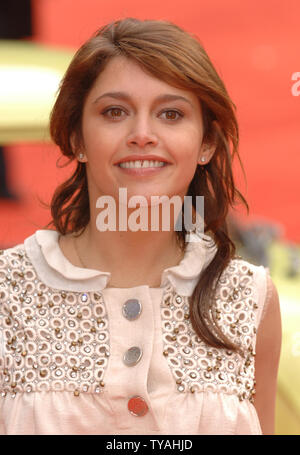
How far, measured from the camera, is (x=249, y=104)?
16.0ft

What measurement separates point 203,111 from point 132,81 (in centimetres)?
14

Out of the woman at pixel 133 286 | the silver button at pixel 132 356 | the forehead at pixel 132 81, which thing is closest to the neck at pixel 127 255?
the woman at pixel 133 286

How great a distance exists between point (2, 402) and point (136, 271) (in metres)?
0.30

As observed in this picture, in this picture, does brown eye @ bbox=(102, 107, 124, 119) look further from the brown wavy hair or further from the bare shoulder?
the bare shoulder

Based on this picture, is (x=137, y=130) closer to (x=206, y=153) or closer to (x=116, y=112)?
(x=116, y=112)

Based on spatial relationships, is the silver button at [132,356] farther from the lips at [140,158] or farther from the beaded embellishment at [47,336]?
the lips at [140,158]

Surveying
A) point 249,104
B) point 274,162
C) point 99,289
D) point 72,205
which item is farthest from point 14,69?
point 249,104

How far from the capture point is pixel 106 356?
1.24m

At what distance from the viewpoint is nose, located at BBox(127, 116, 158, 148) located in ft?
3.88

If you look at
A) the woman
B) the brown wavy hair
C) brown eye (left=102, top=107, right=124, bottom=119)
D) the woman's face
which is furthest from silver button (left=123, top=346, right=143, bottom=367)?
brown eye (left=102, top=107, right=124, bottom=119)

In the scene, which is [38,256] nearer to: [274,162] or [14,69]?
[14,69]

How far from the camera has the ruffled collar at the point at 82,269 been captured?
128cm

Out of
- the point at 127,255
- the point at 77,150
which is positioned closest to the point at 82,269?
the point at 127,255
